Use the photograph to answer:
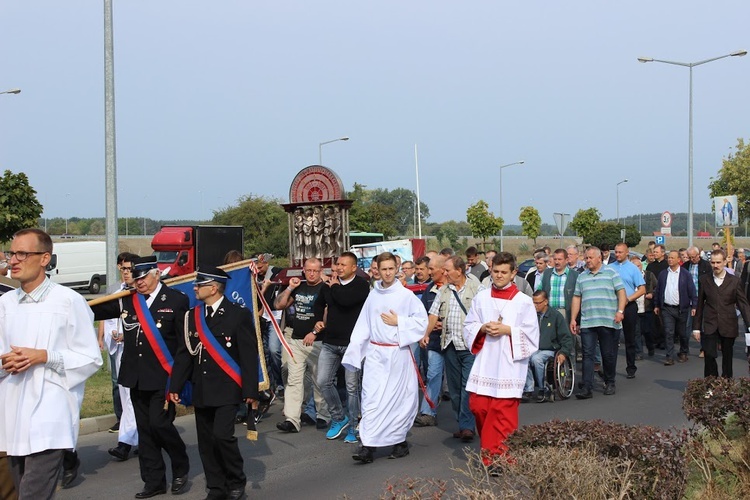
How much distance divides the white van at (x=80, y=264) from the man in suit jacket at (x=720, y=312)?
114ft

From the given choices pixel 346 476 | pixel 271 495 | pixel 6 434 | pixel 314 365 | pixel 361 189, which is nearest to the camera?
pixel 6 434

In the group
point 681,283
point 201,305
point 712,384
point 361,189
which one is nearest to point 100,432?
point 201,305

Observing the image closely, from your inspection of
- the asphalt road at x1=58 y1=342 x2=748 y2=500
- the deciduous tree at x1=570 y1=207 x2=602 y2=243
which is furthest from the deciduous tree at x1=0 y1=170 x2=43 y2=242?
the deciduous tree at x1=570 y1=207 x2=602 y2=243

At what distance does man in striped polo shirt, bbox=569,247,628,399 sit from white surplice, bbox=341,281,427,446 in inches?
173

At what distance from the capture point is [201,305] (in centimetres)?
757

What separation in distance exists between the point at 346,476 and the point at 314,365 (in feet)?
8.44

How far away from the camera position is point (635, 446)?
5.67 meters

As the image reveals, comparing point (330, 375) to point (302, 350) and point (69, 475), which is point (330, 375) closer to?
point (302, 350)

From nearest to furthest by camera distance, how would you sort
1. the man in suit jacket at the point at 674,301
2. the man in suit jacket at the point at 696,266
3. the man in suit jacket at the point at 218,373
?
the man in suit jacket at the point at 218,373 < the man in suit jacket at the point at 674,301 < the man in suit jacket at the point at 696,266

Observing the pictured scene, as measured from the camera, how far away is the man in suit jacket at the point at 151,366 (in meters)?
7.79

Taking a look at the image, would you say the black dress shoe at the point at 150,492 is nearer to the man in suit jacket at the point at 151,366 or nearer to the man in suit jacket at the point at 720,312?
the man in suit jacket at the point at 151,366

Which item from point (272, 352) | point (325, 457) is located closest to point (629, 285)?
point (272, 352)

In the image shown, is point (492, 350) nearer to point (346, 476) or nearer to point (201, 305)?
point (346, 476)

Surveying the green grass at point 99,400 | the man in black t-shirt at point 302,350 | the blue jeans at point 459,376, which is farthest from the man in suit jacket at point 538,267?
the green grass at point 99,400
